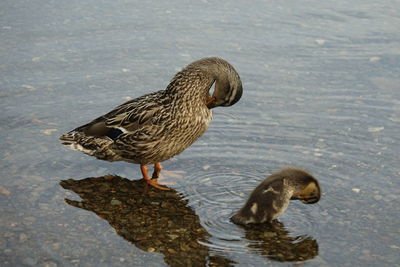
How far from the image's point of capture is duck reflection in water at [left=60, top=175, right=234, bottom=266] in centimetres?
524

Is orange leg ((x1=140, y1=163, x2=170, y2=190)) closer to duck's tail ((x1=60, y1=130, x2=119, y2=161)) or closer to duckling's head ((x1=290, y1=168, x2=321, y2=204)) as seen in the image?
duck's tail ((x1=60, y1=130, x2=119, y2=161))

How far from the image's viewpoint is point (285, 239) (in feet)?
17.9

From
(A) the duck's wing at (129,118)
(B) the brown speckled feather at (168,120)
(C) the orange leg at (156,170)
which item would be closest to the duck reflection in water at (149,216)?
(C) the orange leg at (156,170)

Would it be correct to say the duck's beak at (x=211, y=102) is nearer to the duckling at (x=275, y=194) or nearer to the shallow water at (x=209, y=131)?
the shallow water at (x=209, y=131)

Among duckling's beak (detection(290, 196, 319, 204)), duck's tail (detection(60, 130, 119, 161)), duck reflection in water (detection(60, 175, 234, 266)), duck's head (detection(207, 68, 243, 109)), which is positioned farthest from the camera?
duck's tail (detection(60, 130, 119, 161))

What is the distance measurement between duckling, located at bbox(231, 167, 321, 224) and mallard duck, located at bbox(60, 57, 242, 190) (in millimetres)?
854

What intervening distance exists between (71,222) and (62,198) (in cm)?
44

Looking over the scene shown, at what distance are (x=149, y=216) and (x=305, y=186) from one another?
4.22 ft

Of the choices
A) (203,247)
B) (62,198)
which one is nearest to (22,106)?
(62,198)

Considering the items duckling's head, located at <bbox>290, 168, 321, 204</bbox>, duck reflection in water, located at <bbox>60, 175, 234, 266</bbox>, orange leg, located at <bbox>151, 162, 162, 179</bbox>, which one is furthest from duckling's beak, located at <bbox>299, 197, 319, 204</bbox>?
orange leg, located at <bbox>151, 162, 162, 179</bbox>

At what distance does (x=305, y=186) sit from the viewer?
18.4ft

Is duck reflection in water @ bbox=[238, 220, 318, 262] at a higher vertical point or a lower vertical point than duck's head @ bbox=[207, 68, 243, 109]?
lower

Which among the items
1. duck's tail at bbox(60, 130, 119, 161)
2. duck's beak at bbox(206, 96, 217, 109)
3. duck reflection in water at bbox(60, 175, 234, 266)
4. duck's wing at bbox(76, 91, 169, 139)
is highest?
duck's beak at bbox(206, 96, 217, 109)

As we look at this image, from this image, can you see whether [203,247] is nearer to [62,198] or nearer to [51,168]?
[62,198]
